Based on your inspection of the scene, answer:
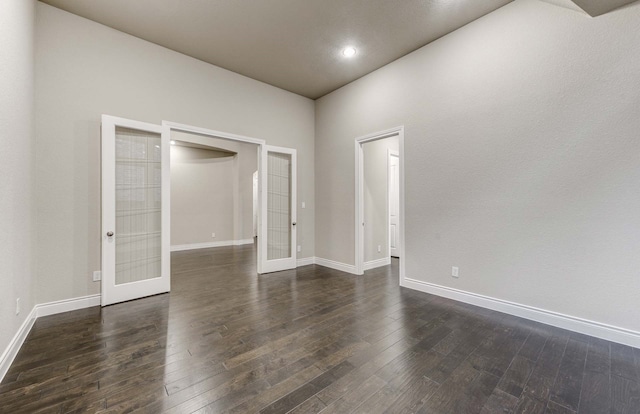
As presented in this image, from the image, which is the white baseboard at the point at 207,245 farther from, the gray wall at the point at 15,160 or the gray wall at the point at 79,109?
the gray wall at the point at 15,160

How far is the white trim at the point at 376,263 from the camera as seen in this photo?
4945 millimetres

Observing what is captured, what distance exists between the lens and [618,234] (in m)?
2.33

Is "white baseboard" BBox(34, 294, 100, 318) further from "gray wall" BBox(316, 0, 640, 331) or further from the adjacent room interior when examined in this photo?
"gray wall" BBox(316, 0, 640, 331)

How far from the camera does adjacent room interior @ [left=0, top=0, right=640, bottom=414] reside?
1.87 m

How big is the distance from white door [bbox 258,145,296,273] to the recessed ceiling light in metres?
1.91

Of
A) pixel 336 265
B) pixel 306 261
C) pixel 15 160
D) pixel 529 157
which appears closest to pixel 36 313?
pixel 15 160

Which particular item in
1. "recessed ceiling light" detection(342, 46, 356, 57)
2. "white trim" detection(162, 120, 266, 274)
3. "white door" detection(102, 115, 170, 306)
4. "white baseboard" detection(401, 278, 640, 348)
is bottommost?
"white baseboard" detection(401, 278, 640, 348)

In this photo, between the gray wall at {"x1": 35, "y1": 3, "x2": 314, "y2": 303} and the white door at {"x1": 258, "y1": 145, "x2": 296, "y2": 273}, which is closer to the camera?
the gray wall at {"x1": 35, "y1": 3, "x2": 314, "y2": 303}

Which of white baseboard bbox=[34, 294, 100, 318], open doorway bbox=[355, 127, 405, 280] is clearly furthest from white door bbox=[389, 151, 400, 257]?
white baseboard bbox=[34, 294, 100, 318]

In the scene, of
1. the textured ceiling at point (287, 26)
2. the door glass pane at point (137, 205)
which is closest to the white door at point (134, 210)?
the door glass pane at point (137, 205)

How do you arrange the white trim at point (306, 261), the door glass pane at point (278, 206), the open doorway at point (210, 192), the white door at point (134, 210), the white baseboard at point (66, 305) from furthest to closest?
the open doorway at point (210, 192) < the white trim at point (306, 261) < the door glass pane at point (278, 206) < the white door at point (134, 210) < the white baseboard at point (66, 305)

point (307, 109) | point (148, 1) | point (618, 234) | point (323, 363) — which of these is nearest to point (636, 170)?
point (618, 234)

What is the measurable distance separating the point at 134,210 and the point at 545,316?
4907 millimetres

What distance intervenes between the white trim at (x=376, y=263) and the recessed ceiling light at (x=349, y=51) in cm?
348
